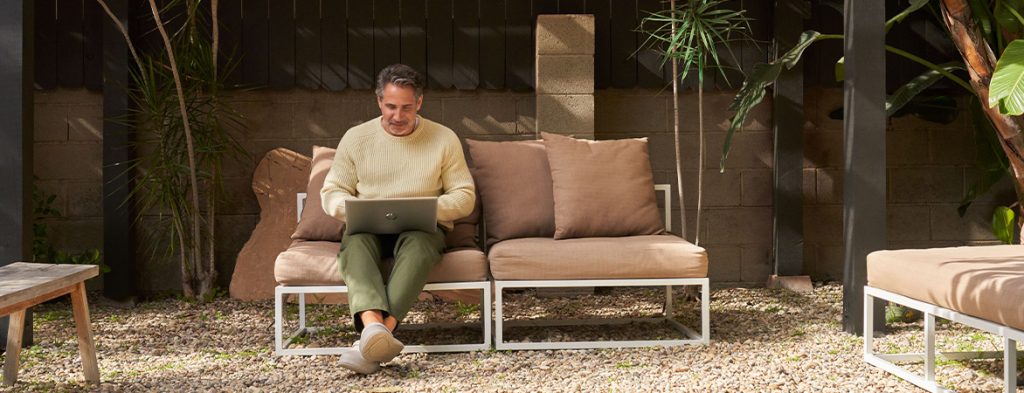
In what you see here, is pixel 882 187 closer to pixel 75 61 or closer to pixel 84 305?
pixel 84 305

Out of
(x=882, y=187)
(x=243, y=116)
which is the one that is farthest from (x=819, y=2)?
(x=243, y=116)

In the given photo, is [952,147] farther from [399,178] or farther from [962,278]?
[399,178]

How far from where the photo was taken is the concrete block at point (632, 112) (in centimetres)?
548

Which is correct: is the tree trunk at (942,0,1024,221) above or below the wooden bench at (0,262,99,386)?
above

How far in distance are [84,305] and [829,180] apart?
4.01 metres

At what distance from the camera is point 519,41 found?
5.43 m

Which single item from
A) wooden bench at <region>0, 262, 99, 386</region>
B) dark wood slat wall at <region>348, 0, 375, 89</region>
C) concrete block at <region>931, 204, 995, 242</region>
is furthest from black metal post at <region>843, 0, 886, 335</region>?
wooden bench at <region>0, 262, 99, 386</region>

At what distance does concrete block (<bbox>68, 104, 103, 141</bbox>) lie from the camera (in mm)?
5316

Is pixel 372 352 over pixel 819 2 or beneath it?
beneath

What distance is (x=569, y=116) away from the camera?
5.24m

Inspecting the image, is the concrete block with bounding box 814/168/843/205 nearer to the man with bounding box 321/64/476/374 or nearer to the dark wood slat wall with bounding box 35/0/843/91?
the dark wood slat wall with bounding box 35/0/843/91

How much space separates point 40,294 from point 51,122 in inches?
112

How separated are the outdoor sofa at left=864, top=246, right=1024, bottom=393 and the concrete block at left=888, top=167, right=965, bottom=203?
228 cm

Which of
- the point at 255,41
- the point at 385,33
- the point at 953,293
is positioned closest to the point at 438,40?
the point at 385,33
